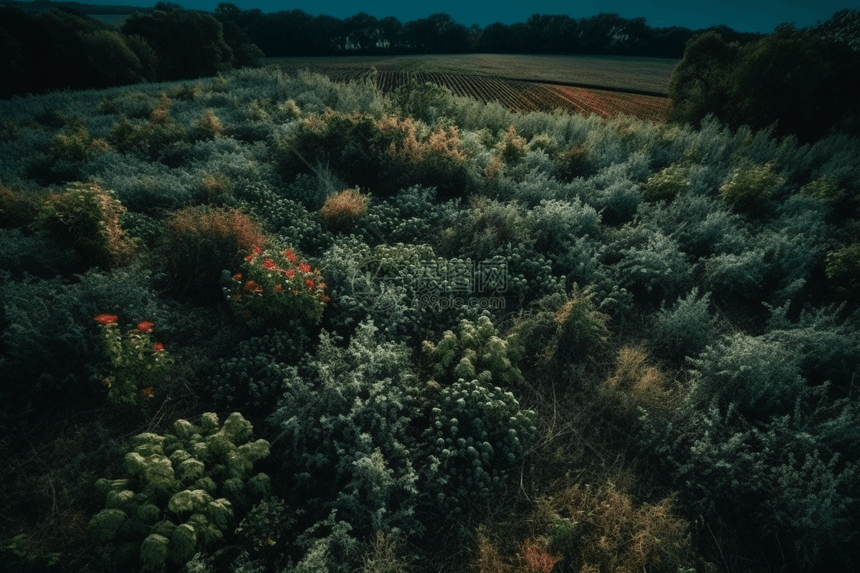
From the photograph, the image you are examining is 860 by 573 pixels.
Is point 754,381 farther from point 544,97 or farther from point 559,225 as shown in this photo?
point 544,97

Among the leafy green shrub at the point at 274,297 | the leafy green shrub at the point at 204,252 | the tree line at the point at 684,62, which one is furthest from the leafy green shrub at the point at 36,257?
the tree line at the point at 684,62

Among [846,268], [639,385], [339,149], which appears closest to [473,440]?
[639,385]

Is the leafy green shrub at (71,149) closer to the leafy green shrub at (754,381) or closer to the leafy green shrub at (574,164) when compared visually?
the leafy green shrub at (574,164)

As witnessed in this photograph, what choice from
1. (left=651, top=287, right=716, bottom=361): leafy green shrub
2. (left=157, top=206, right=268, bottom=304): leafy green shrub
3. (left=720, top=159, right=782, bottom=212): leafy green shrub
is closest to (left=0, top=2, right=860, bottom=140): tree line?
(left=720, top=159, right=782, bottom=212): leafy green shrub

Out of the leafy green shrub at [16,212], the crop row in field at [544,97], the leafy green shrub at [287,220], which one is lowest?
the leafy green shrub at [287,220]

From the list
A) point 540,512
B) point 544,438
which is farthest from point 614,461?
point 540,512

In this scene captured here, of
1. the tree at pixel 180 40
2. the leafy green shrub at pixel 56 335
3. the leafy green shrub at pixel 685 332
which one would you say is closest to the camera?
the leafy green shrub at pixel 56 335

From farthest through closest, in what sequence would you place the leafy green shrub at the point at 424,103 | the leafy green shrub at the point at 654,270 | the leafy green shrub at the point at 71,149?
the leafy green shrub at the point at 424,103 < the leafy green shrub at the point at 71,149 < the leafy green shrub at the point at 654,270
